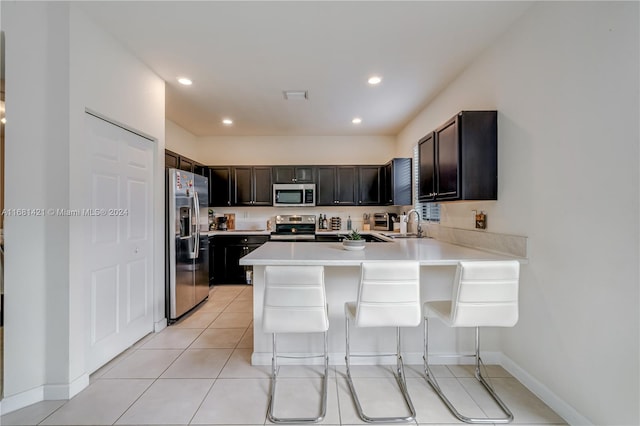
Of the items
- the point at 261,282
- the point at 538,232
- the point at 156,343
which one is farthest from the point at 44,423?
the point at 538,232

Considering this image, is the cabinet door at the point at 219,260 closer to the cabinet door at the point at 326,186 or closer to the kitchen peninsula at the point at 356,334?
the cabinet door at the point at 326,186

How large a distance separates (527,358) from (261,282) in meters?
2.08

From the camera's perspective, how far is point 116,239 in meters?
2.50

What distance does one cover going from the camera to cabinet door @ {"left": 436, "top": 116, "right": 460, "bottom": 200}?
7.82ft

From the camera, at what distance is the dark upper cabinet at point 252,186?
5121 millimetres

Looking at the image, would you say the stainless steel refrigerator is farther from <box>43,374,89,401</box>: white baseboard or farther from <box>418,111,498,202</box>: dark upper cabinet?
<box>418,111,498,202</box>: dark upper cabinet

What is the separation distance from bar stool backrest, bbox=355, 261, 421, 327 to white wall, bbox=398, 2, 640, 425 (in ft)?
2.97

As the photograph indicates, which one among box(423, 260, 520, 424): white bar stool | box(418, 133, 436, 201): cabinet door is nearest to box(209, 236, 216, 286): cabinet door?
box(418, 133, 436, 201): cabinet door

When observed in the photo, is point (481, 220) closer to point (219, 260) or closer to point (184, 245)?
point (184, 245)

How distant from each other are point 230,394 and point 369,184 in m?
3.91

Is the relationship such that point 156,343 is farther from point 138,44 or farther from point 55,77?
point 138,44

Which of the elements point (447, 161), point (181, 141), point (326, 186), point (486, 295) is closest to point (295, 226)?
point (326, 186)

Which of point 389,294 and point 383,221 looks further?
point 383,221

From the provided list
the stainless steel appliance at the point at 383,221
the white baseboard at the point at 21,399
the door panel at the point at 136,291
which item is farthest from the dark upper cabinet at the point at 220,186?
the white baseboard at the point at 21,399
